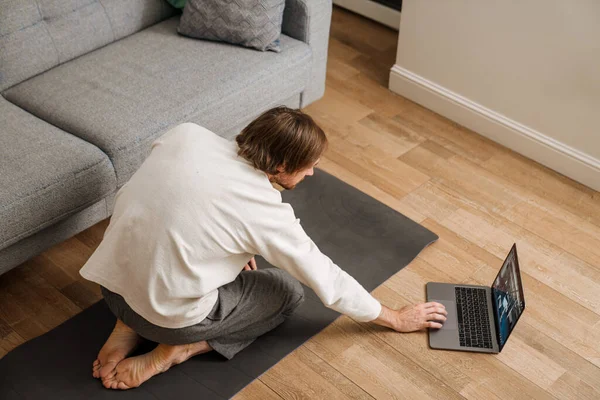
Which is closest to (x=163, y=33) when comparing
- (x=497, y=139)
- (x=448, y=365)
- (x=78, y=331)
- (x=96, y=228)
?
(x=96, y=228)

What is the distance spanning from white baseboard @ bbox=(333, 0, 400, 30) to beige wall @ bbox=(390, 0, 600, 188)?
23.3 inches

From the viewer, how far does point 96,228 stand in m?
2.80

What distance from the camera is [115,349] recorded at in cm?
224

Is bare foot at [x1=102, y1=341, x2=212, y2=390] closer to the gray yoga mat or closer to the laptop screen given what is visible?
the gray yoga mat

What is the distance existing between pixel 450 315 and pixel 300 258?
2.30 ft

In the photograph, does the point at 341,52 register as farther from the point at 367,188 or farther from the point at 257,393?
the point at 257,393

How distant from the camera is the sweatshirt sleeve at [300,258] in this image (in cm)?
197

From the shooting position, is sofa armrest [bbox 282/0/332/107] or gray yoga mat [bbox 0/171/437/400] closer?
gray yoga mat [bbox 0/171/437/400]

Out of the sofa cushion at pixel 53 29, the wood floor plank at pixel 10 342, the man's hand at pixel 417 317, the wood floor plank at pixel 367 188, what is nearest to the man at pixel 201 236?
the man's hand at pixel 417 317

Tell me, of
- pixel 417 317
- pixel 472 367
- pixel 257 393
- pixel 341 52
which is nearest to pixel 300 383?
pixel 257 393

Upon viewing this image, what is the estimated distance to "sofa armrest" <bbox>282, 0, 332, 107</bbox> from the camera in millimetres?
3049

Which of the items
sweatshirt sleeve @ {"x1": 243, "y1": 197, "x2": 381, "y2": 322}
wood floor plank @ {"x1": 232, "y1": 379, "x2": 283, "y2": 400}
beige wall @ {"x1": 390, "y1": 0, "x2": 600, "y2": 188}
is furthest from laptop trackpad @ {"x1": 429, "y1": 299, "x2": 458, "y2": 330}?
beige wall @ {"x1": 390, "y1": 0, "x2": 600, "y2": 188}

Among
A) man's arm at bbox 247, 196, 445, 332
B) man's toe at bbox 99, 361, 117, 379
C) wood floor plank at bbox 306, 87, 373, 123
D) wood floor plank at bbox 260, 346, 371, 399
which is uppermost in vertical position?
man's arm at bbox 247, 196, 445, 332

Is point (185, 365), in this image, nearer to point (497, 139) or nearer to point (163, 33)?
point (163, 33)
